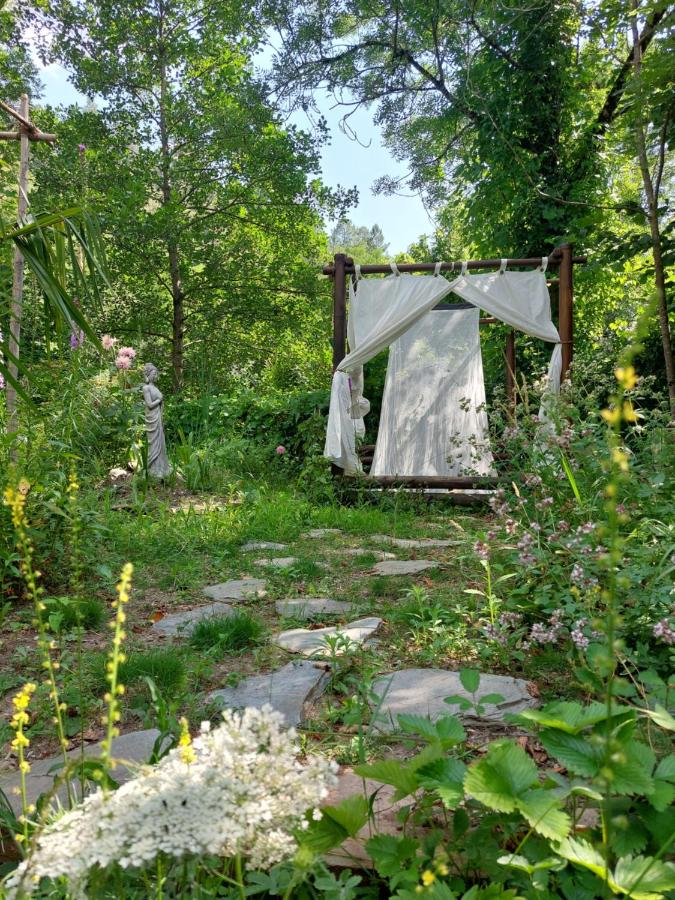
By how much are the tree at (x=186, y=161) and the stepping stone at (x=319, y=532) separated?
6.06m

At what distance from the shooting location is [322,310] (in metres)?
9.88

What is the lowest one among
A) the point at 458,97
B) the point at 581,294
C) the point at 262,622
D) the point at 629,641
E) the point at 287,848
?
the point at 262,622

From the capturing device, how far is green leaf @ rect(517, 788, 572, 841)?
0.74 metres

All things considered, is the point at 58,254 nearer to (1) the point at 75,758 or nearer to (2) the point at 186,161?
(1) the point at 75,758

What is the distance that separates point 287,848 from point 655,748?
86 cm

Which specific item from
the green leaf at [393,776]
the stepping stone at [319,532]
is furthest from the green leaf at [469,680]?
the stepping stone at [319,532]

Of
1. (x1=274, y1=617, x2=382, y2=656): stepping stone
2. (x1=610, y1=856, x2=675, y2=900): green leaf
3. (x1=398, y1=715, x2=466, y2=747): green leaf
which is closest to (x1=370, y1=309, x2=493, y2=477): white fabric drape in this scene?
(x1=274, y1=617, x2=382, y2=656): stepping stone

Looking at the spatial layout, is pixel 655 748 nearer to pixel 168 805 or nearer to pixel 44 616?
pixel 168 805

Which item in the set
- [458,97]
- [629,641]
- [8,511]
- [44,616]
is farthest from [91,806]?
[458,97]

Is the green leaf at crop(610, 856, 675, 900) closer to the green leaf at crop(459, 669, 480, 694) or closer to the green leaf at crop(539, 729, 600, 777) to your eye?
the green leaf at crop(539, 729, 600, 777)

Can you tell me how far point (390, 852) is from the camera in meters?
0.83

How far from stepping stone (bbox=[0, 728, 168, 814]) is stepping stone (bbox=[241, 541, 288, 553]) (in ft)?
6.43

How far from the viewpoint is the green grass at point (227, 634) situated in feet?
6.73

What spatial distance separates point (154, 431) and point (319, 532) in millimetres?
2070
